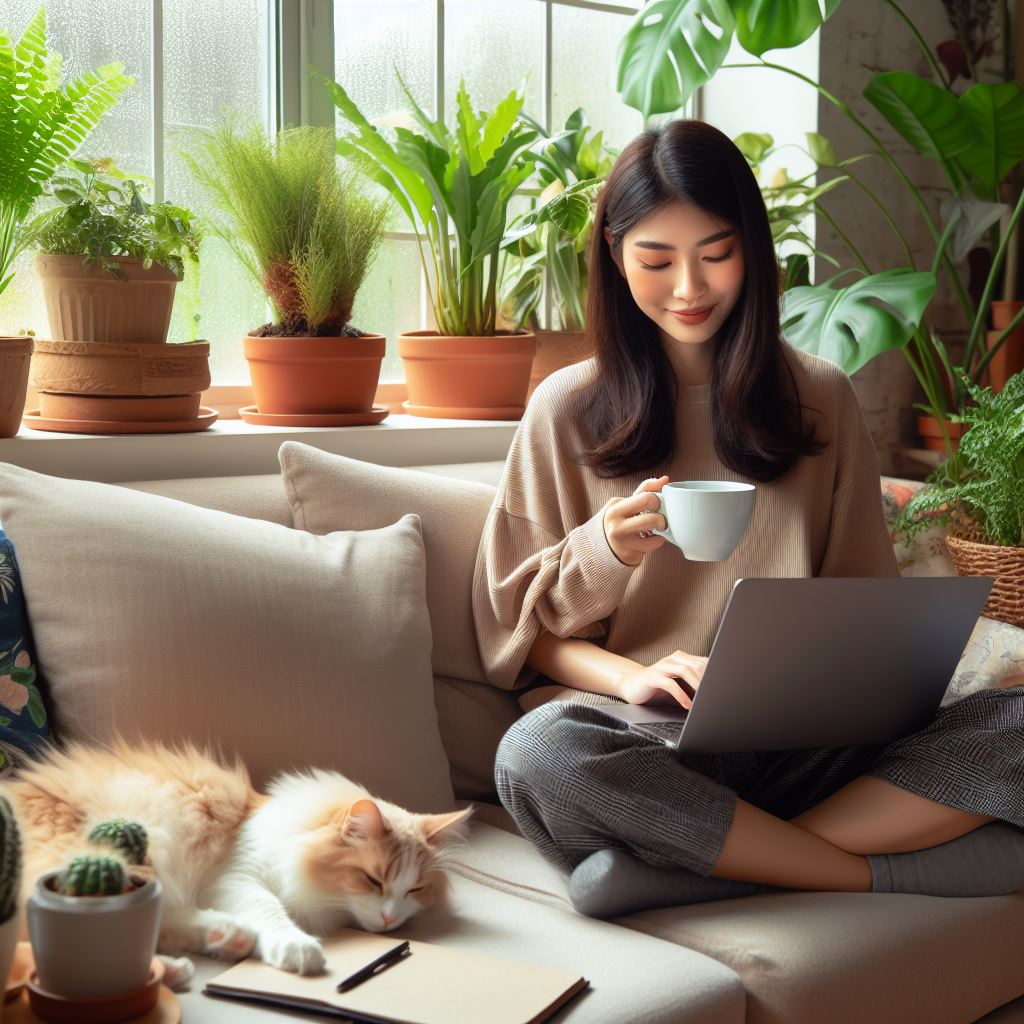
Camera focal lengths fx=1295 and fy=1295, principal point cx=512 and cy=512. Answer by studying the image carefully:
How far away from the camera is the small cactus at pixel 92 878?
0.96 m

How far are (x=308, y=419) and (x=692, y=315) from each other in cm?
75

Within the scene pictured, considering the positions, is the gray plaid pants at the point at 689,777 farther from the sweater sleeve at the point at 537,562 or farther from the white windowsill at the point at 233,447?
the white windowsill at the point at 233,447

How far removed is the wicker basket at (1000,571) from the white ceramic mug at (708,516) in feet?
3.26

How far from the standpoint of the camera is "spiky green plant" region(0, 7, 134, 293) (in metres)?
1.81

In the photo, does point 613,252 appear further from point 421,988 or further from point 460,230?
point 421,988

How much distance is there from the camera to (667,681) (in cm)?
160

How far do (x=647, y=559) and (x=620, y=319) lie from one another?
0.36 meters

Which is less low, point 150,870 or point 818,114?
point 818,114

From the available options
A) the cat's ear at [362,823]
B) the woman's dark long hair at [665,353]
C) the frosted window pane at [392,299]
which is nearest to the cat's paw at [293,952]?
the cat's ear at [362,823]

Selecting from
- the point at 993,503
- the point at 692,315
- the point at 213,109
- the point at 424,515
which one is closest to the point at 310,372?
the point at 424,515

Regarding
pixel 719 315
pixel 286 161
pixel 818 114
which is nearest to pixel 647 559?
pixel 719 315

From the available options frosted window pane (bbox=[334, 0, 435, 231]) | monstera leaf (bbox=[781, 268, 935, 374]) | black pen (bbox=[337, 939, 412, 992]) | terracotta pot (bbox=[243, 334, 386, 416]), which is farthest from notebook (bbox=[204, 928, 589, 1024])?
frosted window pane (bbox=[334, 0, 435, 231])

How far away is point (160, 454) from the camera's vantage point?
201 cm

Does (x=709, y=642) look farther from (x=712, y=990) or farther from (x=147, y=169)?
(x=147, y=169)
